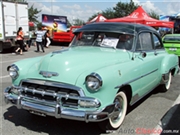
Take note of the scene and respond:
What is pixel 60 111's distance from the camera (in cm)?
304

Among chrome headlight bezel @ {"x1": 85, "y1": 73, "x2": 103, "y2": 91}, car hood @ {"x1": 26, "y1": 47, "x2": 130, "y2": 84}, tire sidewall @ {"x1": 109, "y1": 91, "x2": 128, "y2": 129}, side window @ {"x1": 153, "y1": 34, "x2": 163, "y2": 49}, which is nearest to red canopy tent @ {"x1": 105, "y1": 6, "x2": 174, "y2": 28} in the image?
side window @ {"x1": 153, "y1": 34, "x2": 163, "y2": 49}

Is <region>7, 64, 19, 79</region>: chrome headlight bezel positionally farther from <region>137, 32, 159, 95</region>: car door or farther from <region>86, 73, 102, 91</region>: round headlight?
<region>137, 32, 159, 95</region>: car door

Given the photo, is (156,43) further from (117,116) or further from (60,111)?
(60,111)

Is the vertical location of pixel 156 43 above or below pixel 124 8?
below

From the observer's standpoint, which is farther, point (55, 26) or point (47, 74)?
point (55, 26)

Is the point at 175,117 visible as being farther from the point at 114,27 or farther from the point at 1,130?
the point at 1,130

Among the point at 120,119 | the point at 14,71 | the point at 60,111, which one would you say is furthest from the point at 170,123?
the point at 14,71

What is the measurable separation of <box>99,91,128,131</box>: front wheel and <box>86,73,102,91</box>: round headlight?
552mm

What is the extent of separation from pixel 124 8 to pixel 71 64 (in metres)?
51.9

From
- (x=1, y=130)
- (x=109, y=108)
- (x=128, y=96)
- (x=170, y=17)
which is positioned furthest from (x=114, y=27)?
(x=170, y=17)

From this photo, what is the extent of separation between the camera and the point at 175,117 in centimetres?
416

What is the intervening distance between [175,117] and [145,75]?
961 mm

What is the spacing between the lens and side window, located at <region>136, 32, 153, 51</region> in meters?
4.51

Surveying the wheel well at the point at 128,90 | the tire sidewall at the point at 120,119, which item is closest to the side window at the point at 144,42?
the wheel well at the point at 128,90
